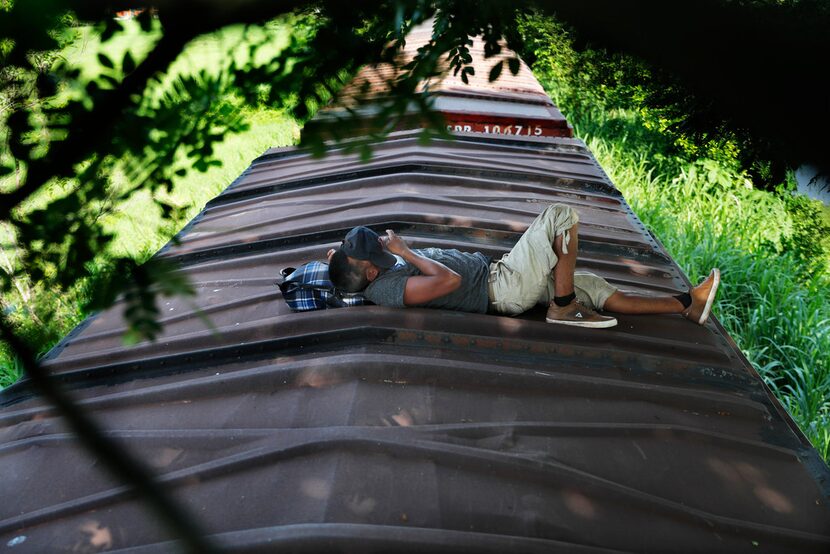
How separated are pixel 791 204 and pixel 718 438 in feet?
21.6

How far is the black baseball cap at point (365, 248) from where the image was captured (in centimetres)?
276

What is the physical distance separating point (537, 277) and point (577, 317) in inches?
10.6

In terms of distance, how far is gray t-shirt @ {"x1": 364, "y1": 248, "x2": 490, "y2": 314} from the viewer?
278 centimetres

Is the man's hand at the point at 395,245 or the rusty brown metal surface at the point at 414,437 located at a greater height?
the man's hand at the point at 395,245

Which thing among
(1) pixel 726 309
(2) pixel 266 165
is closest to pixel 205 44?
(2) pixel 266 165

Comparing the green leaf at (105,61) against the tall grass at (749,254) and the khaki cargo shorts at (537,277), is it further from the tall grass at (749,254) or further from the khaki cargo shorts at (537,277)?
the tall grass at (749,254)

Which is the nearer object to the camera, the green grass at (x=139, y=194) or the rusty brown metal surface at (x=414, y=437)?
the green grass at (x=139, y=194)

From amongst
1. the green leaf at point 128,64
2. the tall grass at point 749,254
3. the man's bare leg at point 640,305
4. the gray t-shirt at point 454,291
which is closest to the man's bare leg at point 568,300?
the man's bare leg at point 640,305

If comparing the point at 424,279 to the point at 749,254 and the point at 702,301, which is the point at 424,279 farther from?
the point at 749,254

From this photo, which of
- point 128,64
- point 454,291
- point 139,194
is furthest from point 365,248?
point 139,194

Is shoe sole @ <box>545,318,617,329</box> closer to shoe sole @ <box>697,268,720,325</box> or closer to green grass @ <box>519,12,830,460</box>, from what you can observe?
shoe sole @ <box>697,268,720,325</box>

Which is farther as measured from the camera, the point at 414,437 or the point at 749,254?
the point at 749,254

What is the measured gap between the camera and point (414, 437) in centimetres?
205

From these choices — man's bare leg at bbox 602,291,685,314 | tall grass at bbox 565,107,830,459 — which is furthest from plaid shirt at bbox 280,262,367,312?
tall grass at bbox 565,107,830,459
